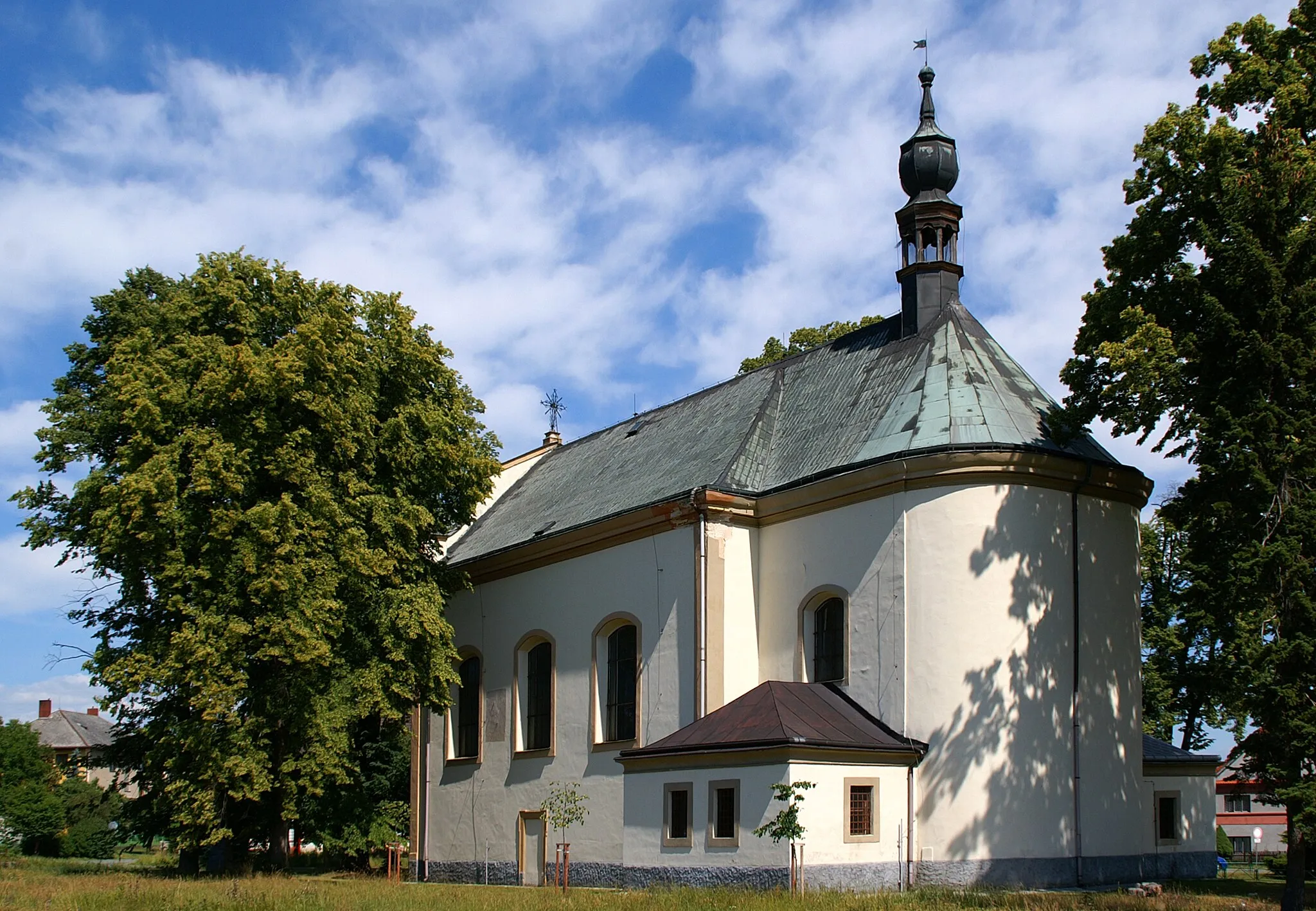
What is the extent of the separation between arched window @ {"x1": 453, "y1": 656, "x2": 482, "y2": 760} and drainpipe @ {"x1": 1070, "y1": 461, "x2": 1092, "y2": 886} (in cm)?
1369

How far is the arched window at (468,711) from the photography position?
2911 centimetres

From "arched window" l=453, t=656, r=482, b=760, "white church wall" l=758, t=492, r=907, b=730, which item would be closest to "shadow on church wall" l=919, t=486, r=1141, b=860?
"white church wall" l=758, t=492, r=907, b=730

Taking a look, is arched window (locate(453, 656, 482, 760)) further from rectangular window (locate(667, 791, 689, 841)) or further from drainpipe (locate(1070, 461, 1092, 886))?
drainpipe (locate(1070, 461, 1092, 886))

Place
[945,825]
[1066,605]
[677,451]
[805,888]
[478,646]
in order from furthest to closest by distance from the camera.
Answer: [478,646] < [677,451] < [1066,605] < [945,825] < [805,888]

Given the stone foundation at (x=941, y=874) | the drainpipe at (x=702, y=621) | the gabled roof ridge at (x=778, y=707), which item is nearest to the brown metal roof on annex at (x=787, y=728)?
the gabled roof ridge at (x=778, y=707)

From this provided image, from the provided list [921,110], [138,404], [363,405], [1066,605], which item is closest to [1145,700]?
[1066,605]

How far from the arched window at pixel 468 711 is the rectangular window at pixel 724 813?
1033 cm

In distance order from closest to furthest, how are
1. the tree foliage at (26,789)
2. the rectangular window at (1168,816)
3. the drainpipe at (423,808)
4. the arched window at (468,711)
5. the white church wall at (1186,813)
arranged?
1. the white church wall at (1186,813)
2. the rectangular window at (1168,816)
3. the arched window at (468,711)
4. the drainpipe at (423,808)
5. the tree foliage at (26,789)

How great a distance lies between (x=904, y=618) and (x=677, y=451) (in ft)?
26.5

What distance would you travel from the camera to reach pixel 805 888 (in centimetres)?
1800

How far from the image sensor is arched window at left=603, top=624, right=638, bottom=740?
24.4m

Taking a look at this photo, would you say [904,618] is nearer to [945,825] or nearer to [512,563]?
[945,825]

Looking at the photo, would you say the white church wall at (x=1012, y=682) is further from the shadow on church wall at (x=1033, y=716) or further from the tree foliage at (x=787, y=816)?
the tree foliage at (x=787, y=816)

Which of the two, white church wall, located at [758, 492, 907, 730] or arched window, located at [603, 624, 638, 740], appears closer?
white church wall, located at [758, 492, 907, 730]
